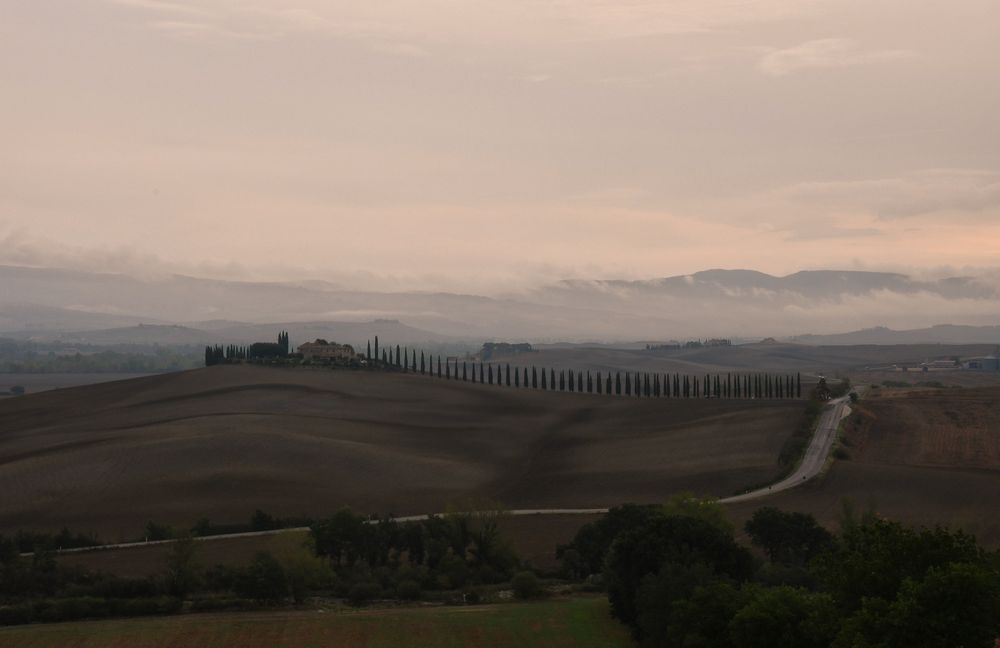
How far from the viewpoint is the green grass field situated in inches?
2088

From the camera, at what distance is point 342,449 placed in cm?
12144

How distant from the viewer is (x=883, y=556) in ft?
127

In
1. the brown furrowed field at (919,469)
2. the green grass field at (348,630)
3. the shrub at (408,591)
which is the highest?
the brown furrowed field at (919,469)

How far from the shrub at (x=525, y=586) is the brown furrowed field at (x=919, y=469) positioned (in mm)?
26535

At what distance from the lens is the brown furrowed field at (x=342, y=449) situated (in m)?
99.8

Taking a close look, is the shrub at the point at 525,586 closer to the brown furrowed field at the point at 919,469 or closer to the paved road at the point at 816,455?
the brown furrowed field at the point at 919,469

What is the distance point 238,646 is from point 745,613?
21.4 metres

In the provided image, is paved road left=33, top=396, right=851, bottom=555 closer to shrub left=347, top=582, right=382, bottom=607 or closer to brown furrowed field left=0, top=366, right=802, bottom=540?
brown furrowed field left=0, top=366, right=802, bottom=540

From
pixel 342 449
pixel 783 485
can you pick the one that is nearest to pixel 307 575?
pixel 783 485

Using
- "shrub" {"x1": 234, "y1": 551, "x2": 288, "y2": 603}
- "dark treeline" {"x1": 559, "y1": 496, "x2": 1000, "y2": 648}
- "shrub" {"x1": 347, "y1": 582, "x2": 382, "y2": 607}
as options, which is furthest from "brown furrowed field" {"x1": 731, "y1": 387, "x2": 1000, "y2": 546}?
"shrub" {"x1": 234, "y1": 551, "x2": 288, "y2": 603}

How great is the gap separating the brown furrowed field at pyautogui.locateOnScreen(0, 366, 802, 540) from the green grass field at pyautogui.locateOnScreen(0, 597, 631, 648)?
107ft

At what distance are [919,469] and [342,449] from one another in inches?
2020

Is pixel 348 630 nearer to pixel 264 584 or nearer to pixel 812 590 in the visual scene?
pixel 264 584

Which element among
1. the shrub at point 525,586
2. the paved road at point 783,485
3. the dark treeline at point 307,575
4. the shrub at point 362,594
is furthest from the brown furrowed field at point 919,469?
the shrub at point 362,594
